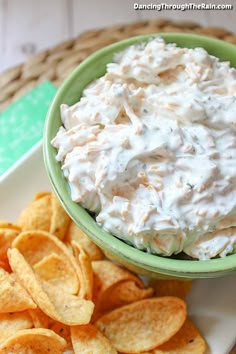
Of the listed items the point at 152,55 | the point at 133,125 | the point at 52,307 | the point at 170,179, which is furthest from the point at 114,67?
the point at 52,307

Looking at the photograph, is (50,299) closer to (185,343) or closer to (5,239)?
(5,239)

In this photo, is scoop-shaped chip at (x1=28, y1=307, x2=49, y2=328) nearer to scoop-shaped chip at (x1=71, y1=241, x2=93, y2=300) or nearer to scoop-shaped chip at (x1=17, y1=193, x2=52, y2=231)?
scoop-shaped chip at (x1=71, y1=241, x2=93, y2=300)

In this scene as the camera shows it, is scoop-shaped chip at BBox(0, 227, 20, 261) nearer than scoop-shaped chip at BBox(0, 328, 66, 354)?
No

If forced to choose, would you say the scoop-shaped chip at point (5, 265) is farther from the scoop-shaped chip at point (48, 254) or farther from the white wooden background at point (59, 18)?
the white wooden background at point (59, 18)

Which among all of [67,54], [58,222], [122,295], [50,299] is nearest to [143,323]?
[122,295]

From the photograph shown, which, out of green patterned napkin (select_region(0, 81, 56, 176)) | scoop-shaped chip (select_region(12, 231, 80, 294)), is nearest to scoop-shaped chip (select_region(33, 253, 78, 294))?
scoop-shaped chip (select_region(12, 231, 80, 294))

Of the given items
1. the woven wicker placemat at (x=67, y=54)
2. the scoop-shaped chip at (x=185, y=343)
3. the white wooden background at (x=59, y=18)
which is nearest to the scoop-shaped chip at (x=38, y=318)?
the scoop-shaped chip at (x=185, y=343)
